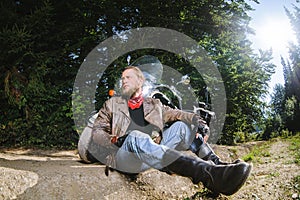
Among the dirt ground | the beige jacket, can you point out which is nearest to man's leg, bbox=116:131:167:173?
the beige jacket

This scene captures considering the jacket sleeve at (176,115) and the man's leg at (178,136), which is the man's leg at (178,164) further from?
the jacket sleeve at (176,115)

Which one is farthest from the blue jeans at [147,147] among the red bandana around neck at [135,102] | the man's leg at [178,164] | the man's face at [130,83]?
the man's face at [130,83]

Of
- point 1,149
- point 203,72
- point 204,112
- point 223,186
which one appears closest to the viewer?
point 223,186

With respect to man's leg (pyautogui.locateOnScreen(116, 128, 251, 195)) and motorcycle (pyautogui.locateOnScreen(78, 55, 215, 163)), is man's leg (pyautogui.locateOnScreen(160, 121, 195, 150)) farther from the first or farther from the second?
man's leg (pyautogui.locateOnScreen(116, 128, 251, 195))

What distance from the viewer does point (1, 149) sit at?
404 centimetres

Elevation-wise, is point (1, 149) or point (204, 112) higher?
point (204, 112)

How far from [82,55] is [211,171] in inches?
140

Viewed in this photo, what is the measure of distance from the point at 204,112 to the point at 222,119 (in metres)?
2.84

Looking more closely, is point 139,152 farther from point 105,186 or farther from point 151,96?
point 151,96

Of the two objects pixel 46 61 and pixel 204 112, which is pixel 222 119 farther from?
pixel 46 61

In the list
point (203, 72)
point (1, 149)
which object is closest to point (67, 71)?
point (1, 149)

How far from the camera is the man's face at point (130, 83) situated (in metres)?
2.23

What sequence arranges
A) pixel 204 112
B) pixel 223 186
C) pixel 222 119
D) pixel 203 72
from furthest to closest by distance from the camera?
1. pixel 222 119
2. pixel 203 72
3. pixel 204 112
4. pixel 223 186

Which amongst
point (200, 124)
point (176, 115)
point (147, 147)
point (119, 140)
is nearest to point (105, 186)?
point (119, 140)
